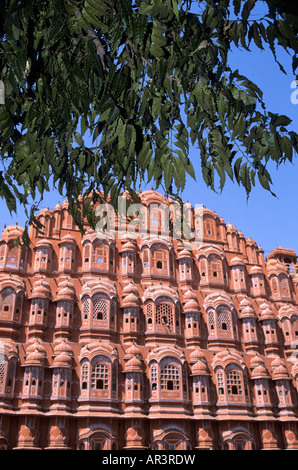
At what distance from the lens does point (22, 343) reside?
18875 mm

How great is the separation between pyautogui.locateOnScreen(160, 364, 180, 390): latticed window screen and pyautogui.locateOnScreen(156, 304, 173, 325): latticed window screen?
7.19 feet

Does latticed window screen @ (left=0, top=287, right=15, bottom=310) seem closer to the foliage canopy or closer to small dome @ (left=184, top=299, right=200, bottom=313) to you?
small dome @ (left=184, top=299, right=200, bottom=313)

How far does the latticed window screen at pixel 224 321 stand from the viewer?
21438mm

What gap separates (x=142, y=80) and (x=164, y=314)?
18548 millimetres

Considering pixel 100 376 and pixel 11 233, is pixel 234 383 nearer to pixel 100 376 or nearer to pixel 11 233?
pixel 100 376

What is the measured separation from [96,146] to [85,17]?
3.43 ft

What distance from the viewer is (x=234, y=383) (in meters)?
19.9

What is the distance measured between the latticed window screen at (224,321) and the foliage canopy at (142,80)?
750 inches

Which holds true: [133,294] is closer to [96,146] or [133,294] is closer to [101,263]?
[101,263]

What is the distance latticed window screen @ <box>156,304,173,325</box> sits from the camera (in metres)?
20.6

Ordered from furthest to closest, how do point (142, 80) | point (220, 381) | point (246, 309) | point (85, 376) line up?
1. point (246, 309)
2. point (220, 381)
3. point (85, 376)
4. point (142, 80)

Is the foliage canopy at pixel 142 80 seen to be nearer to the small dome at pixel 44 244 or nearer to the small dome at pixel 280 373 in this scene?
the small dome at pixel 44 244

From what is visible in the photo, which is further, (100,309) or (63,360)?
Result: (100,309)

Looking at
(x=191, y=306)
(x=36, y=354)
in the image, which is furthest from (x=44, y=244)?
(x=191, y=306)
